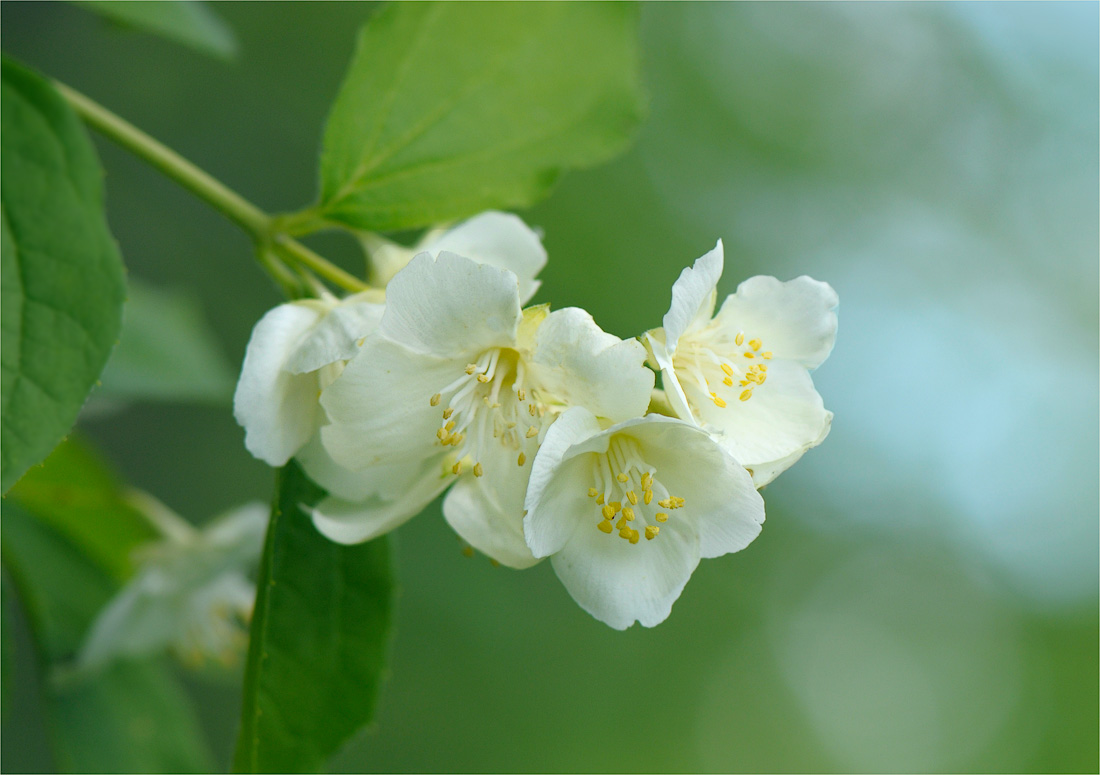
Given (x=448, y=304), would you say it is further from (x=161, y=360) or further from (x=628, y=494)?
(x=161, y=360)

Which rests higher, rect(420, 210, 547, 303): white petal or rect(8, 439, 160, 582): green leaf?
rect(420, 210, 547, 303): white petal

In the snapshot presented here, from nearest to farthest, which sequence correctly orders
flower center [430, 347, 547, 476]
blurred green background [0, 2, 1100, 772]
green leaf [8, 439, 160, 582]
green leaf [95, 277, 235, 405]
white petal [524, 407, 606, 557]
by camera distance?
white petal [524, 407, 606, 557]
flower center [430, 347, 547, 476]
green leaf [8, 439, 160, 582]
green leaf [95, 277, 235, 405]
blurred green background [0, 2, 1100, 772]

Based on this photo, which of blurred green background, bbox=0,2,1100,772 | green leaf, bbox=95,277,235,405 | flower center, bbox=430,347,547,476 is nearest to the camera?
flower center, bbox=430,347,547,476

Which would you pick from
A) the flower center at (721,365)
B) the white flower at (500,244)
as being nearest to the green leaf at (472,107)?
the white flower at (500,244)

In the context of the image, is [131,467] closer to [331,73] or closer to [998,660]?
[331,73]

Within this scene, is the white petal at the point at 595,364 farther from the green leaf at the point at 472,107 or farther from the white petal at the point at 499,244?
the green leaf at the point at 472,107

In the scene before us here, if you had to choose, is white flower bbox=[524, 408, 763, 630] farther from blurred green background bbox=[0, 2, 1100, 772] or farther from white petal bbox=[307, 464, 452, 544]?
blurred green background bbox=[0, 2, 1100, 772]

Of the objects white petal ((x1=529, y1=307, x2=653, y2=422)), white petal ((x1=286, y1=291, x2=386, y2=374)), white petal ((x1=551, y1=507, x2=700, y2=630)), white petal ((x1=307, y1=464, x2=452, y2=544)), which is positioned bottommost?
white petal ((x1=307, y1=464, x2=452, y2=544))

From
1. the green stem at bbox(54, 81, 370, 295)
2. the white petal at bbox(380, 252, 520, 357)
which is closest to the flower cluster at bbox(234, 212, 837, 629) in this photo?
the white petal at bbox(380, 252, 520, 357)
